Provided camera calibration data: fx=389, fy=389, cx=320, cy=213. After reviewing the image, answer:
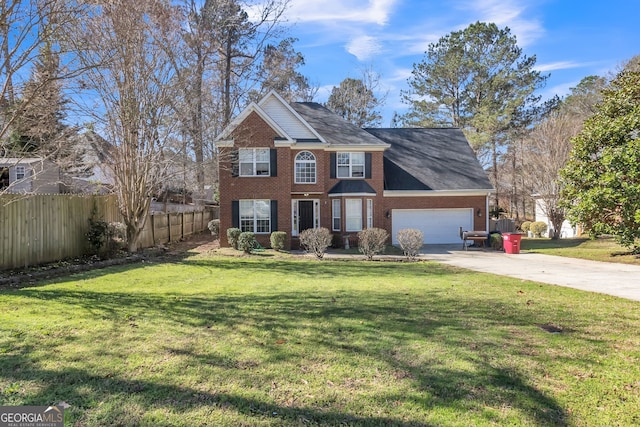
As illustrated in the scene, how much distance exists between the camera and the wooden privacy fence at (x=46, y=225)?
10609 millimetres

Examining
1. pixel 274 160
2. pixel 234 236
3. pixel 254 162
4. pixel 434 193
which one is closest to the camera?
pixel 234 236

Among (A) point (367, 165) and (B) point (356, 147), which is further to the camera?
(A) point (367, 165)

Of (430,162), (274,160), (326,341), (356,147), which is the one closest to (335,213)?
(356,147)

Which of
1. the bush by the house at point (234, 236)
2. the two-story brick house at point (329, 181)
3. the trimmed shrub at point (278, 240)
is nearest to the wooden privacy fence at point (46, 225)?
the bush by the house at point (234, 236)

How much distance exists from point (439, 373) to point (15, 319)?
19.7 feet

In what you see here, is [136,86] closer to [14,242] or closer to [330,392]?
[14,242]

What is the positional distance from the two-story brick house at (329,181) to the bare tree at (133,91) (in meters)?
3.89

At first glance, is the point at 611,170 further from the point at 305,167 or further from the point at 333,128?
the point at 333,128

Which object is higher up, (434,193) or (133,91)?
(133,91)

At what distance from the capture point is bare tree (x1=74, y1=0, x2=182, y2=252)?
44.0ft

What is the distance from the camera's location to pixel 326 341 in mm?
4945

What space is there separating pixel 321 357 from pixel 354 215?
16.6 metres

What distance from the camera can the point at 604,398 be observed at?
357 centimetres

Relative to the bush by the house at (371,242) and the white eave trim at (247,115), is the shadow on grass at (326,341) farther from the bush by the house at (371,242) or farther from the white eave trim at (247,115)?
the white eave trim at (247,115)
